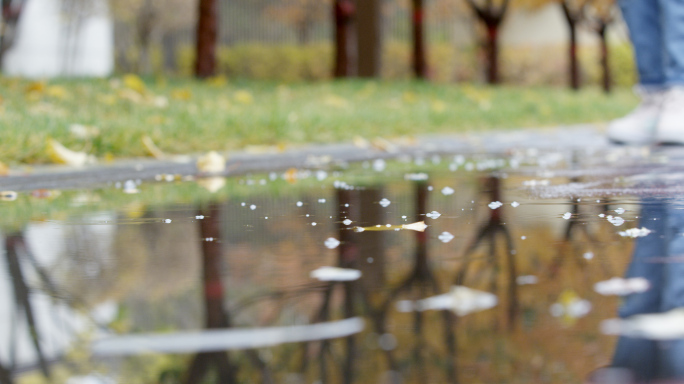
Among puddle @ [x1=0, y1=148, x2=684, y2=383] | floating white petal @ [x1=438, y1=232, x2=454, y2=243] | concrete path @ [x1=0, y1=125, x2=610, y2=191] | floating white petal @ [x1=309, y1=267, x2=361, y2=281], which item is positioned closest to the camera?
puddle @ [x1=0, y1=148, x2=684, y2=383]

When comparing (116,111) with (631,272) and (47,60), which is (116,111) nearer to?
(631,272)

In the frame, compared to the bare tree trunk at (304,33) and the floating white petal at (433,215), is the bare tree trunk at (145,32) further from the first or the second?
the floating white petal at (433,215)

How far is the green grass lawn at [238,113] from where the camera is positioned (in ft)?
20.6

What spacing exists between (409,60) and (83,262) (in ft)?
76.5

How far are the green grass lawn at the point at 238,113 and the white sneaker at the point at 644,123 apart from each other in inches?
92.8

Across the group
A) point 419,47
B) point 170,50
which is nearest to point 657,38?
point 419,47

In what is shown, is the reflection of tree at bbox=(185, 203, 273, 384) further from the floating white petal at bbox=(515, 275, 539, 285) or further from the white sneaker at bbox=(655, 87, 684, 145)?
the white sneaker at bbox=(655, 87, 684, 145)

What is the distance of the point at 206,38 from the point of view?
576 inches

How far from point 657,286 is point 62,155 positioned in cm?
405

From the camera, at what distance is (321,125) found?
8.44 m

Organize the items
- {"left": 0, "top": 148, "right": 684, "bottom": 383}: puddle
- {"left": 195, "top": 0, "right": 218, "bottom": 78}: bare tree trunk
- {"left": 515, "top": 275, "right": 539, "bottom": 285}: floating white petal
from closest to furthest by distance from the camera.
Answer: {"left": 0, "top": 148, "right": 684, "bottom": 383}: puddle
{"left": 515, "top": 275, "right": 539, "bottom": 285}: floating white petal
{"left": 195, "top": 0, "right": 218, "bottom": 78}: bare tree trunk

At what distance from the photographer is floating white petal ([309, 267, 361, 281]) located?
97.8 inches

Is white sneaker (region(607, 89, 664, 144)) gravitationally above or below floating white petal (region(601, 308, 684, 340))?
above

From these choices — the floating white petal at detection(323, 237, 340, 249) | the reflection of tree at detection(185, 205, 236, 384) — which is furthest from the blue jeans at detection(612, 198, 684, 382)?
the floating white petal at detection(323, 237, 340, 249)
